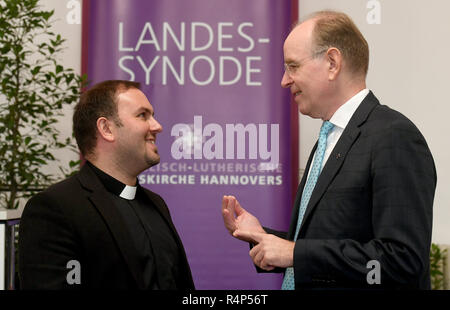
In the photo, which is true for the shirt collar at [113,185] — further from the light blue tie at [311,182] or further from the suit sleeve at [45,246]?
the light blue tie at [311,182]

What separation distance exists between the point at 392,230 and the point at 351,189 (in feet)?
0.55

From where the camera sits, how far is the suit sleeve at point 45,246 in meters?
1.84

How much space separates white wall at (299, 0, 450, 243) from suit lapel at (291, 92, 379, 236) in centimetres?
226

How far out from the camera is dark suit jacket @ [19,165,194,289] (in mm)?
1843

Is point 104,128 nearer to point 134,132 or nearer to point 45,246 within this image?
point 134,132

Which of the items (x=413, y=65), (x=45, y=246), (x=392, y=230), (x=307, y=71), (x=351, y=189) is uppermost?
(x=413, y=65)

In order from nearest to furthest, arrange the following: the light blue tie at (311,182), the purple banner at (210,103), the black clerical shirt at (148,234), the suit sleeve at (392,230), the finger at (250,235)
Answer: the suit sleeve at (392,230)
the finger at (250,235)
the light blue tie at (311,182)
the black clerical shirt at (148,234)
the purple banner at (210,103)

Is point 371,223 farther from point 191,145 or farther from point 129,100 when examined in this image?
point 191,145

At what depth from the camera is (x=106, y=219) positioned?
1971mm

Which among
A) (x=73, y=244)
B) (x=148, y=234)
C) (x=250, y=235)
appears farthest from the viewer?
(x=148, y=234)

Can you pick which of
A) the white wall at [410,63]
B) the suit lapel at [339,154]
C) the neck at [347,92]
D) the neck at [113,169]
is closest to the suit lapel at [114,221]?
the neck at [113,169]

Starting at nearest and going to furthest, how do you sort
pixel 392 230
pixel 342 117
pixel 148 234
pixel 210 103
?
pixel 392 230 → pixel 342 117 → pixel 148 234 → pixel 210 103

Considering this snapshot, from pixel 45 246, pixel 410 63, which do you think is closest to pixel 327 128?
pixel 45 246

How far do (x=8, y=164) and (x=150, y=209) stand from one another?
1.46 m
